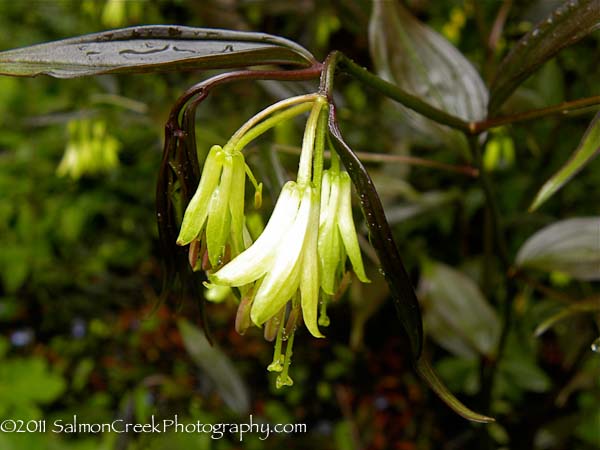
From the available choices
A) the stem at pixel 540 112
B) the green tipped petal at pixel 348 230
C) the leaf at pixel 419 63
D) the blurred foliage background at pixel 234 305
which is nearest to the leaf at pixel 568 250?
the blurred foliage background at pixel 234 305

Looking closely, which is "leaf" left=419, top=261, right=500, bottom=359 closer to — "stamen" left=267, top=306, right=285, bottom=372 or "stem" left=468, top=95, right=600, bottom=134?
"stem" left=468, top=95, right=600, bottom=134

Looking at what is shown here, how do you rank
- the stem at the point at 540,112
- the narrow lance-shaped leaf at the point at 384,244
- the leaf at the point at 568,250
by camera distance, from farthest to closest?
1. the leaf at the point at 568,250
2. the stem at the point at 540,112
3. the narrow lance-shaped leaf at the point at 384,244

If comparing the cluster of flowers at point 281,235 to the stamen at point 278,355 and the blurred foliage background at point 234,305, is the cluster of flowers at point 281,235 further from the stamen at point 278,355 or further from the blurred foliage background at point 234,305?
the blurred foliage background at point 234,305

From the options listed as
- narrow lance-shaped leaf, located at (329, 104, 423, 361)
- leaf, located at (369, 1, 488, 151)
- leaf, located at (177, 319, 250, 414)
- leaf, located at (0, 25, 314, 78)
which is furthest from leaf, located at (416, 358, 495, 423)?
leaf, located at (177, 319, 250, 414)

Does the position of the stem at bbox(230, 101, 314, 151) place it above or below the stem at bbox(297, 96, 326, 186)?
above

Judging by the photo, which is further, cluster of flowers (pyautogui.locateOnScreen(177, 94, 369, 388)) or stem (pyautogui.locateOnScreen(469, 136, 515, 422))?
stem (pyautogui.locateOnScreen(469, 136, 515, 422))

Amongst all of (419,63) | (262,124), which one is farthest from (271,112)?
(419,63)

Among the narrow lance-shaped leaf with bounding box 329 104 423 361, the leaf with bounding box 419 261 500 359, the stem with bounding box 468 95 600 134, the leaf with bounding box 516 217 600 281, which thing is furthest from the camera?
the leaf with bounding box 419 261 500 359
